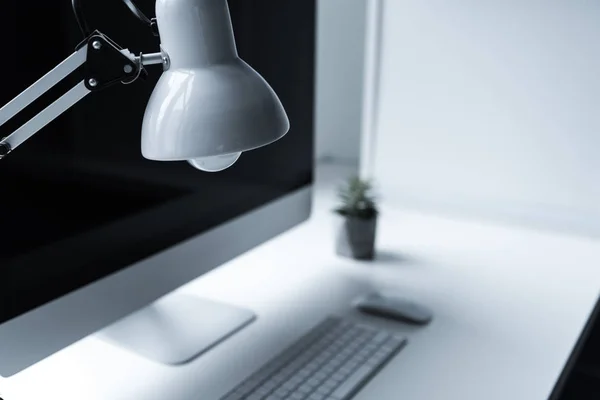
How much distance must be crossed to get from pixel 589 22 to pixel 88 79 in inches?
40.2

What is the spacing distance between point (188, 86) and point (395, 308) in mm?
541

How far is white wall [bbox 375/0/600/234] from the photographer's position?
125 centimetres

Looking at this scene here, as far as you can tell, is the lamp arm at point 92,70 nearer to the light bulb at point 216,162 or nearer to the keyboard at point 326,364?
the light bulb at point 216,162

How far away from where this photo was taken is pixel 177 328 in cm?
88

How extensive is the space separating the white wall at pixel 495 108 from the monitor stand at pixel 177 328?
0.66 meters

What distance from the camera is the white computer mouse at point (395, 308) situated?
92 centimetres

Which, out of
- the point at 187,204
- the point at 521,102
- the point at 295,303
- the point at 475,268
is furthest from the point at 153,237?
the point at 521,102

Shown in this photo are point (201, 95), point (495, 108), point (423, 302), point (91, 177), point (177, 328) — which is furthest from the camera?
point (495, 108)

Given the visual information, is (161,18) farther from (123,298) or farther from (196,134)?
(123,298)

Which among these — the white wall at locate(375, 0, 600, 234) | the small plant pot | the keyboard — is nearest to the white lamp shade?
the keyboard

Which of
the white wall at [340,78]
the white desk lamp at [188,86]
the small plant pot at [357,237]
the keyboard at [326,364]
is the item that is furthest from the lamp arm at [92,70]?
the white wall at [340,78]

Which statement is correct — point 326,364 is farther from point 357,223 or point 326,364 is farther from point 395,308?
point 357,223

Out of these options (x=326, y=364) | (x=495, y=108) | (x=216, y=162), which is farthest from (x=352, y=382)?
(x=495, y=108)

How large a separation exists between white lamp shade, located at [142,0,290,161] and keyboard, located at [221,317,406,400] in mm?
333
